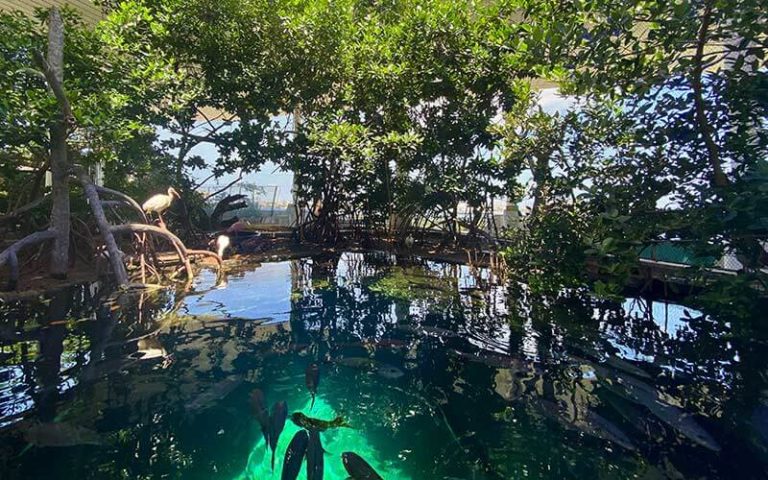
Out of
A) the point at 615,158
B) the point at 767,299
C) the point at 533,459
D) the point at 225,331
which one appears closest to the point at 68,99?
the point at 225,331

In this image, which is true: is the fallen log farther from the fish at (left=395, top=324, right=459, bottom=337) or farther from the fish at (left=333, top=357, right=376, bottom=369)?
the fish at (left=395, top=324, right=459, bottom=337)

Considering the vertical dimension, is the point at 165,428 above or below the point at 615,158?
below

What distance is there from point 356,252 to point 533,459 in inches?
304

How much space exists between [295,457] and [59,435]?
4.97 feet

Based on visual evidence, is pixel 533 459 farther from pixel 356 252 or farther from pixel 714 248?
pixel 356 252

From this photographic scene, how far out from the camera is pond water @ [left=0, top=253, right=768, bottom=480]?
2.30m

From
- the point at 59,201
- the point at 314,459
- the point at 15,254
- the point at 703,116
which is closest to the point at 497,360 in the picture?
the point at 314,459

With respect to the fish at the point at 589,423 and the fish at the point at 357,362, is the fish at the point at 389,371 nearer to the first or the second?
the fish at the point at 357,362

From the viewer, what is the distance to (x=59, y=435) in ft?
7.68

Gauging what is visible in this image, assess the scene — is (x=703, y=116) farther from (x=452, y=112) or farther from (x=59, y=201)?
(x=59, y=201)

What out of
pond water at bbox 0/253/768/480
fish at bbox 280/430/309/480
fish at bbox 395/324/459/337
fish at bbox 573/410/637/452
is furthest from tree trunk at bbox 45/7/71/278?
fish at bbox 573/410/637/452

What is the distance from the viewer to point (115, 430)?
2445 millimetres

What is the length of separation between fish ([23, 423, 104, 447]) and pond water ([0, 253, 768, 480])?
0.4 inches

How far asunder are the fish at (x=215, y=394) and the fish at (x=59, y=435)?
0.54 meters
